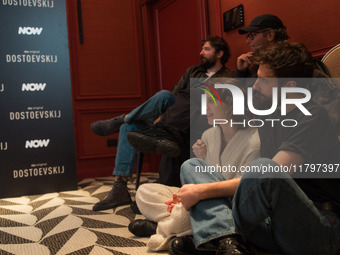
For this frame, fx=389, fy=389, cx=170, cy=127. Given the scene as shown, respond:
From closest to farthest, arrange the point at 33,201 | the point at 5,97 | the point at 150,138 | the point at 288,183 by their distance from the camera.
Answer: the point at 288,183 → the point at 150,138 → the point at 33,201 → the point at 5,97

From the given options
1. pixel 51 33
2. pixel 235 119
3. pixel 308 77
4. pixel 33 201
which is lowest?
pixel 33 201

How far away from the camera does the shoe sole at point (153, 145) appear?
2.17 meters

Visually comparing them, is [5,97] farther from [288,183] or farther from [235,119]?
[288,183]

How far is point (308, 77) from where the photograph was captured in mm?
1356

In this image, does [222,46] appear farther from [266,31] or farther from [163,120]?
[163,120]

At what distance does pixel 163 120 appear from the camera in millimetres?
2398

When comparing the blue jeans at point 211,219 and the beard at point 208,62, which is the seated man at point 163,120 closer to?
the beard at point 208,62

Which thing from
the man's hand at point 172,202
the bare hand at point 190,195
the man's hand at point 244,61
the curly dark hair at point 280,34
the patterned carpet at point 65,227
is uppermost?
the curly dark hair at point 280,34

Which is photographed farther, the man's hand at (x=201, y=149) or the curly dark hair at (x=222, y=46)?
the curly dark hair at (x=222, y=46)

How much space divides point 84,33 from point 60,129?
49.8 inches

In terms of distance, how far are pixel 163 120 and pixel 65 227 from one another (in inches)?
33.4

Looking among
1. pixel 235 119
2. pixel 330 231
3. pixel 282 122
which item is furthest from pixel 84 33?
pixel 330 231

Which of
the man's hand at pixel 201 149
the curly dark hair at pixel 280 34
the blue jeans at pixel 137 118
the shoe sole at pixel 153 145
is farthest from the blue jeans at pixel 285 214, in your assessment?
the blue jeans at pixel 137 118

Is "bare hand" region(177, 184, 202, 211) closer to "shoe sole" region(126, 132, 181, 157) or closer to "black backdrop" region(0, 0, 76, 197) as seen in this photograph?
"shoe sole" region(126, 132, 181, 157)
